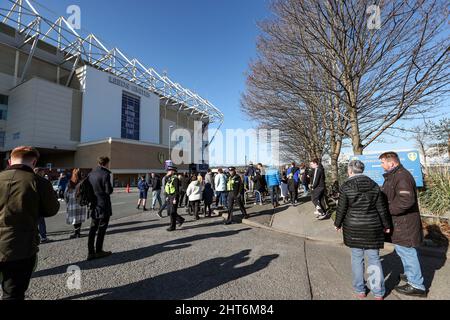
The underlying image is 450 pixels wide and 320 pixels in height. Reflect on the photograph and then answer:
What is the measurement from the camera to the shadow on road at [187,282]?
2.82 meters

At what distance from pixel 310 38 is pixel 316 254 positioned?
5.75 m

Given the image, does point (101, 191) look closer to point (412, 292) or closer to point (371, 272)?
point (371, 272)

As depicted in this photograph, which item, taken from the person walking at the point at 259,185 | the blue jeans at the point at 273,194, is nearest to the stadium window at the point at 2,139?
the person walking at the point at 259,185

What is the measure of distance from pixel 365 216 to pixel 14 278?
381cm

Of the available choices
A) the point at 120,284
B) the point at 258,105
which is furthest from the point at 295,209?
the point at 120,284

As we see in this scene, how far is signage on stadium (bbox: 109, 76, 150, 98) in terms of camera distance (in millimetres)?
42366

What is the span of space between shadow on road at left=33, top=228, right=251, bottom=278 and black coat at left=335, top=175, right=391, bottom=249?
3.41 m

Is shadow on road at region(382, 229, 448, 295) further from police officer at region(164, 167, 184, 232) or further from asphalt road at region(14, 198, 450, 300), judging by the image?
police officer at region(164, 167, 184, 232)

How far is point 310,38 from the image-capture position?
6207mm

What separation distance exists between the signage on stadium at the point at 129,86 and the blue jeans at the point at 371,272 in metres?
48.5

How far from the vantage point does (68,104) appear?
36.0m

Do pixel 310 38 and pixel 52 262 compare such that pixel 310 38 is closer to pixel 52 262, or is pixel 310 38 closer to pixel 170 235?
pixel 170 235

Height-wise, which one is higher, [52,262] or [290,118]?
[290,118]

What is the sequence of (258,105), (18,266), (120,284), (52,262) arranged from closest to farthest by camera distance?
(18,266), (120,284), (52,262), (258,105)
